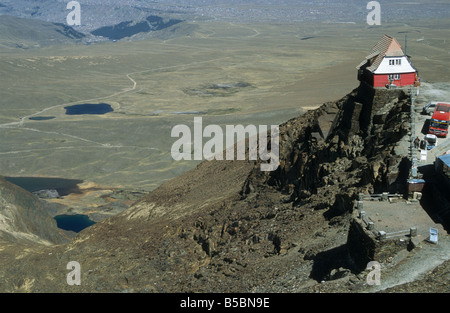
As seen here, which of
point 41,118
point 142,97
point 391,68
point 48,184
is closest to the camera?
point 391,68

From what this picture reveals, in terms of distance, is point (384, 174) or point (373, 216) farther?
point (384, 174)

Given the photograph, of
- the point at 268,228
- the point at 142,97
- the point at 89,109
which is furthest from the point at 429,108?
the point at 142,97

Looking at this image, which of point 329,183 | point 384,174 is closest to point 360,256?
point 384,174

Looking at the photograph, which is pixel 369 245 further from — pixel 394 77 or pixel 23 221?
pixel 23 221

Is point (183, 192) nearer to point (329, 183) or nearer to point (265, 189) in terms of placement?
point (265, 189)

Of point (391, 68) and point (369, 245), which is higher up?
point (391, 68)

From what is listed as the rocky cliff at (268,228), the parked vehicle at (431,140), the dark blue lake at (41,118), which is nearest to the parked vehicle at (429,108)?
the rocky cliff at (268,228)

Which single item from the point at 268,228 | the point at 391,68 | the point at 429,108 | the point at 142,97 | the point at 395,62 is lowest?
the point at 142,97
